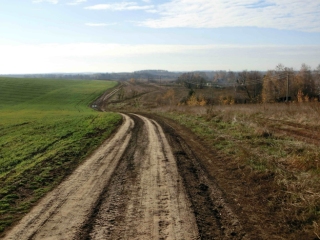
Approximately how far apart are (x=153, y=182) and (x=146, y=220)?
255 centimetres

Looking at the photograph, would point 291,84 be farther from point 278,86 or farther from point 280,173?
point 280,173

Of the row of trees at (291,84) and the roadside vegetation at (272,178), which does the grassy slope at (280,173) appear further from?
the row of trees at (291,84)

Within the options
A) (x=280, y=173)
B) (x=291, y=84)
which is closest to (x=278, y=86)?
(x=291, y=84)

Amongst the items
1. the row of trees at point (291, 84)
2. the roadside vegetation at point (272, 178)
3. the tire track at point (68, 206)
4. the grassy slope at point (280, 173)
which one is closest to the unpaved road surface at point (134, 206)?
the tire track at point (68, 206)

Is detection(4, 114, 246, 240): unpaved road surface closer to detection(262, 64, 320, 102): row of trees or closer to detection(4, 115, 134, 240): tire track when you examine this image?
detection(4, 115, 134, 240): tire track

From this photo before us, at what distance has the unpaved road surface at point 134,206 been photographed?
5297 mm

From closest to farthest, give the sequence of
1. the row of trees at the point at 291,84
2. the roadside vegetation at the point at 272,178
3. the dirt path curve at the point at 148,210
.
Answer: the dirt path curve at the point at 148,210, the roadside vegetation at the point at 272,178, the row of trees at the point at 291,84

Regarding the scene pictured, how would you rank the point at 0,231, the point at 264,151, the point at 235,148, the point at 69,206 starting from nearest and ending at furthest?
the point at 0,231, the point at 69,206, the point at 264,151, the point at 235,148

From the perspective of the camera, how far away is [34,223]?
575 centimetres

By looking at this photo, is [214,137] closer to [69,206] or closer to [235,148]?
[235,148]

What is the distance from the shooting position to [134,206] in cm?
654

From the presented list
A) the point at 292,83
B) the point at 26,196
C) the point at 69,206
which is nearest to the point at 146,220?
the point at 69,206

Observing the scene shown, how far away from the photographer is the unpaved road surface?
5297 millimetres

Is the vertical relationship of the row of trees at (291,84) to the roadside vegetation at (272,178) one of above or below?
above
